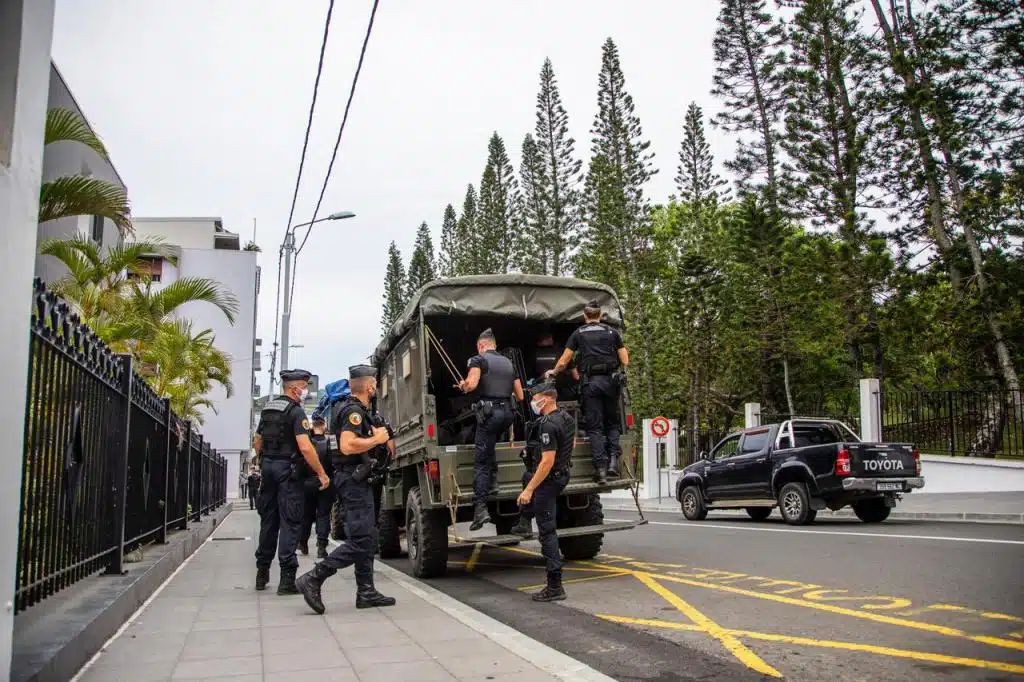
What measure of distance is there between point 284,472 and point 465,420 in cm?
313

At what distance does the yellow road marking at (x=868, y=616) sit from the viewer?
555 centimetres

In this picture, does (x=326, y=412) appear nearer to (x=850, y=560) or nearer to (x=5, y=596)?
(x=850, y=560)

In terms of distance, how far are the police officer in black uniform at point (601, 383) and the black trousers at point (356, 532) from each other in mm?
3125

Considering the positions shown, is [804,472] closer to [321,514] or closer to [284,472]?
[321,514]

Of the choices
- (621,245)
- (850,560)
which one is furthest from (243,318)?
(850,560)

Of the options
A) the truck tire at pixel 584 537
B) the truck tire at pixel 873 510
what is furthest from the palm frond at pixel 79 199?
the truck tire at pixel 873 510

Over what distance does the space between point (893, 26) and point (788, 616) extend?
2515 cm

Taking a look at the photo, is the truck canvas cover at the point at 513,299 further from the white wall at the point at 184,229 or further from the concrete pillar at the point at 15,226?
the white wall at the point at 184,229

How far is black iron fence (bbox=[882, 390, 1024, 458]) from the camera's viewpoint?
1853cm

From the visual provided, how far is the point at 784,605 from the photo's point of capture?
7.11m

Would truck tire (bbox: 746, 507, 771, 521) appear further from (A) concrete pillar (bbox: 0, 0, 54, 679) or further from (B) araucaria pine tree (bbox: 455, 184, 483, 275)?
(B) araucaria pine tree (bbox: 455, 184, 483, 275)

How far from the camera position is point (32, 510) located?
15.1ft

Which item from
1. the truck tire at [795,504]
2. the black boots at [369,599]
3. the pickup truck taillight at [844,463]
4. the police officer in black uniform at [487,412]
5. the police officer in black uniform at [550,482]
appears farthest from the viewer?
the truck tire at [795,504]

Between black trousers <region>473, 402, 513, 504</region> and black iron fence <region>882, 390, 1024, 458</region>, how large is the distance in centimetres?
1407
